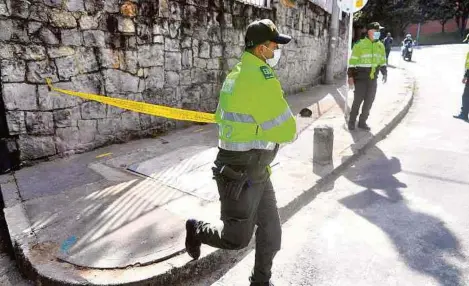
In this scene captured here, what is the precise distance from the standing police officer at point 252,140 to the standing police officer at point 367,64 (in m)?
4.30

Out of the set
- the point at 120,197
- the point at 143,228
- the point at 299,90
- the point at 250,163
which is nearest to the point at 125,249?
the point at 143,228

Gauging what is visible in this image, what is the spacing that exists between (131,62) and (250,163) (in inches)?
150

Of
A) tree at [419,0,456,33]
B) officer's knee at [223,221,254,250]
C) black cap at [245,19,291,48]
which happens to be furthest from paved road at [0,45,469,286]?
tree at [419,0,456,33]

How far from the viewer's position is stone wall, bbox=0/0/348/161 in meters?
4.40

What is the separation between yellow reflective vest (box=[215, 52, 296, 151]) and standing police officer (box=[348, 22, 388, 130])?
450 cm

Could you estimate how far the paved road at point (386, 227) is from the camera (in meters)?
2.88

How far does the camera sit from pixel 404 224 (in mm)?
3621

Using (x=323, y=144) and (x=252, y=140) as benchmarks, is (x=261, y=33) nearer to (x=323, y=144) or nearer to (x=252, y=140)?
(x=252, y=140)

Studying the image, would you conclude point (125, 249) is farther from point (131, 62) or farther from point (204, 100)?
point (204, 100)

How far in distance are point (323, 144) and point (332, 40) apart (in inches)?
313

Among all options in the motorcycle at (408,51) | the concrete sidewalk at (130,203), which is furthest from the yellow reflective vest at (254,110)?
the motorcycle at (408,51)

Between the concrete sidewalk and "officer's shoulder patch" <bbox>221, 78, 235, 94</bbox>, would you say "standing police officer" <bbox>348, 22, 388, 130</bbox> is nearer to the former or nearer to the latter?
the concrete sidewalk

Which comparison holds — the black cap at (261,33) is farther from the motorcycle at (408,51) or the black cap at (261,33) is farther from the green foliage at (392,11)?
the green foliage at (392,11)

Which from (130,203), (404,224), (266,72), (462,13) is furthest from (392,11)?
(266,72)
